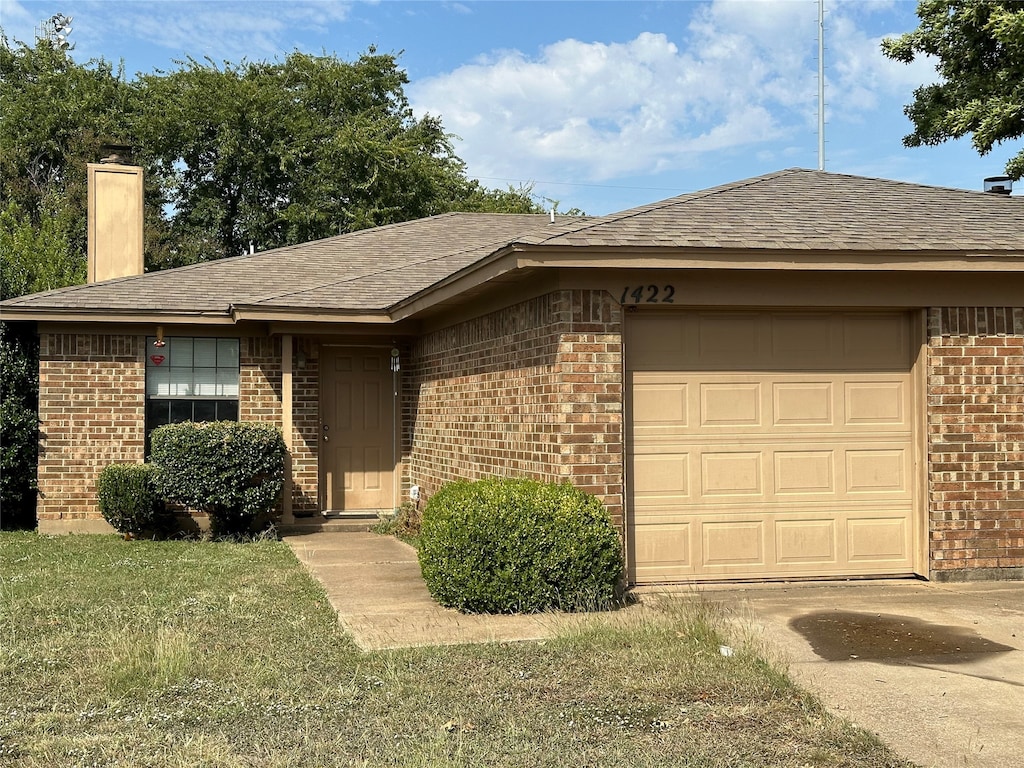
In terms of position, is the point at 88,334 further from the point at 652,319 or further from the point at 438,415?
the point at 652,319

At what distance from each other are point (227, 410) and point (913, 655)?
10069 mm

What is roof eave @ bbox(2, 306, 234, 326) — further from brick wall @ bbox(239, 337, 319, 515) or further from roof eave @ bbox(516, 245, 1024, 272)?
roof eave @ bbox(516, 245, 1024, 272)

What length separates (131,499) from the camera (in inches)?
499

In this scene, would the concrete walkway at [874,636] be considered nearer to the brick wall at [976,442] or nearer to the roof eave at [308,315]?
the brick wall at [976,442]

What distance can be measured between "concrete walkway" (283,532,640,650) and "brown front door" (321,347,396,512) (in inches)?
103

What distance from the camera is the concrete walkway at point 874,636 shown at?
519cm

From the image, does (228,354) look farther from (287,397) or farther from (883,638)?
(883,638)

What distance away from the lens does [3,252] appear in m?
17.3

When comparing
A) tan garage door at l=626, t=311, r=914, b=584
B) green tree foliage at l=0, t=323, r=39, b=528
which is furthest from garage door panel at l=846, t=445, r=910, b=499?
green tree foliage at l=0, t=323, r=39, b=528

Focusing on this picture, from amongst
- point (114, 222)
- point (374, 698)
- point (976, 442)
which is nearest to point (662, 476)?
point (976, 442)

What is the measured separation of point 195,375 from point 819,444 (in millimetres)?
8504

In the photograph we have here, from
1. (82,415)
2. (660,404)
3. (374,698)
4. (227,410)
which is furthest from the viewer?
(227,410)

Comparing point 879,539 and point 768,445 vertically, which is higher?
point 768,445

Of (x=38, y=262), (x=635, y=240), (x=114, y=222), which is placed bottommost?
(x=635, y=240)
